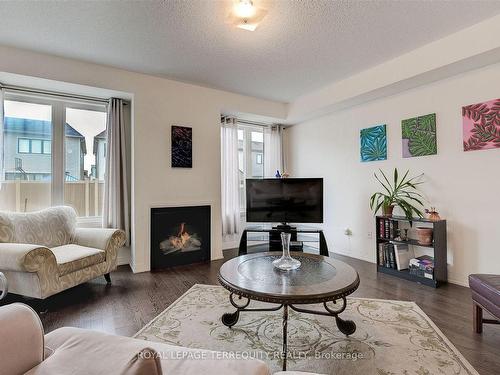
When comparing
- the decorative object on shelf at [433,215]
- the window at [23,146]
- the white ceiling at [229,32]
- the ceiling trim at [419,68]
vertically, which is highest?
the white ceiling at [229,32]

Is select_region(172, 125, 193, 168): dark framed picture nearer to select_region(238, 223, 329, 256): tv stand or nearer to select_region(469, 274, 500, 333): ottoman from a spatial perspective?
select_region(238, 223, 329, 256): tv stand

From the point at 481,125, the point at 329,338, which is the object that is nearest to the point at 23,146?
the point at 329,338

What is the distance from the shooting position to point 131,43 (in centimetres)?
274

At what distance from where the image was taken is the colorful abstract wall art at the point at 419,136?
317 cm

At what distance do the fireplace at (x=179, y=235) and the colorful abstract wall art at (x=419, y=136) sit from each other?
2860mm

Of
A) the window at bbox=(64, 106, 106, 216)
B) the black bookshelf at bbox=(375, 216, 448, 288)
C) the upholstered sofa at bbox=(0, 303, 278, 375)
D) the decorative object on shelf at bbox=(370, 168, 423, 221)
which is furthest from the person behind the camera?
the window at bbox=(64, 106, 106, 216)

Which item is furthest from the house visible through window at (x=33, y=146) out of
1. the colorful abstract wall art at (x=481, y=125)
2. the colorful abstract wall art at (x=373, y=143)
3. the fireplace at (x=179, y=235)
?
the colorful abstract wall art at (x=481, y=125)

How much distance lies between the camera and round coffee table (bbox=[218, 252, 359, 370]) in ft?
5.14

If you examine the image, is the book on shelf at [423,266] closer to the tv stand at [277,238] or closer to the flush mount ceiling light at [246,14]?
the tv stand at [277,238]

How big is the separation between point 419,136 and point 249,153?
107 inches

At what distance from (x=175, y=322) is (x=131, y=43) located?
8.88 feet

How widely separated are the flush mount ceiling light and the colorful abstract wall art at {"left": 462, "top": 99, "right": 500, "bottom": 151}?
242cm

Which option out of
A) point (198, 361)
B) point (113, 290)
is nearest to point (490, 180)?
point (198, 361)

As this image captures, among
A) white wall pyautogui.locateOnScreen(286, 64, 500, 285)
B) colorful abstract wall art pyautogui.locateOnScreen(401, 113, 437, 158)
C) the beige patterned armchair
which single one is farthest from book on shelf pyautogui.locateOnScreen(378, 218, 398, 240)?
the beige patterned armchair
